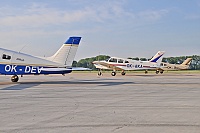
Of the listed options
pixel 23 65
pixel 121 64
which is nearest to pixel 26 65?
pixel 23 65

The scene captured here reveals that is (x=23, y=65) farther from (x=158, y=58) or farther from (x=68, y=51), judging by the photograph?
(x=158, y=58)

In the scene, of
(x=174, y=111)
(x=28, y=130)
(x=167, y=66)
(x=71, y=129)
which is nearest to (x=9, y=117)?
(x=28, y=130)

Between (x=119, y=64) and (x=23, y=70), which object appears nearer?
(x=23, y=70)

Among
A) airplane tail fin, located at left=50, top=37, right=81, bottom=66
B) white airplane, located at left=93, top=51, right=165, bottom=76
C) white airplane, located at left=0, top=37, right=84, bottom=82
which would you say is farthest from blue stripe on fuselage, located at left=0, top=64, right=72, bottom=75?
white airplane, located at left=93, top=51, right=165, bottom=76

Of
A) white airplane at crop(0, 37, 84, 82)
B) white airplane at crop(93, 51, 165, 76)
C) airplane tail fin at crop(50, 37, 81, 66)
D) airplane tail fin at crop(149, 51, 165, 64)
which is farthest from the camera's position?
airplane tail fin at crop(149, 51, 165, 64)

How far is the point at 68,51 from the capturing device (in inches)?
949

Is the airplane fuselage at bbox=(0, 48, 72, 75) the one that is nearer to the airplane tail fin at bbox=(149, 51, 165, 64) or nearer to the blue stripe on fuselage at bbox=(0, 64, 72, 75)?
the blue stripe on fuselage at bbox=(0, 64, 72, 75)

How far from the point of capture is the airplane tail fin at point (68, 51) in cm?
2380

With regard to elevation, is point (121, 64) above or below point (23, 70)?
above

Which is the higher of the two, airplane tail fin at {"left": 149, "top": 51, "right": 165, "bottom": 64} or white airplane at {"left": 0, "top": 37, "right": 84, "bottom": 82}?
airplane tail fin at {"left": 149, "top": 51, "right": 165, "bottom": 64}

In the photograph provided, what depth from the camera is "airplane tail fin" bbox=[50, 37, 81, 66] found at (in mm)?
23797

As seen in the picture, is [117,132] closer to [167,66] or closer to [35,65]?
[35,65]

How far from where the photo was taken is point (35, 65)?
902 inches

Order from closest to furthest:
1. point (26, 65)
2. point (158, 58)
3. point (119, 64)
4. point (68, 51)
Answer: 1. point (26, 65)
2. point (68, 51)
3. point (119, 64)
4. point (158, 58)
